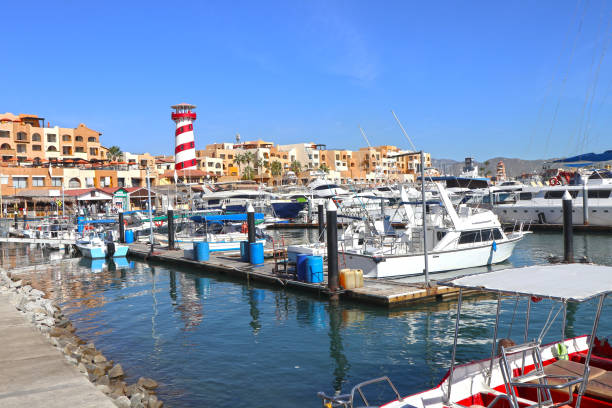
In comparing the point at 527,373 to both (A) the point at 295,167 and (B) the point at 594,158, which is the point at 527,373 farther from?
(A) the point at 295,167

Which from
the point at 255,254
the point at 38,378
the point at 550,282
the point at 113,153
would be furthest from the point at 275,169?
the point at 550,282

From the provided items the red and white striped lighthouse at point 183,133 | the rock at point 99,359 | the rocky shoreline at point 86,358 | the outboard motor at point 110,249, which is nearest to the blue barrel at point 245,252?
the rocky shoreline at point 86,358

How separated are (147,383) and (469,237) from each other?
16260mm

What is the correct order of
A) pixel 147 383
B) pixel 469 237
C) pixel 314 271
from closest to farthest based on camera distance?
pixel 147 383 → pixel 314 271 → pixel 469 237

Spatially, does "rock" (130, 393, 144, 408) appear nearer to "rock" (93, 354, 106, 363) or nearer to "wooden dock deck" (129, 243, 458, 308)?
"rock" (93, 354, 106, 363)

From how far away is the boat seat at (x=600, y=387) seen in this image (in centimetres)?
735

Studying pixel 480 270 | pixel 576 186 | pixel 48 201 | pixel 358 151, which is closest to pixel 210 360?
pixel 480 270

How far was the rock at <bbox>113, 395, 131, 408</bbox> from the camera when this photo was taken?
9.00 m

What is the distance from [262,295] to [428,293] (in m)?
6.86

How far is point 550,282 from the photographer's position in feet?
23.0

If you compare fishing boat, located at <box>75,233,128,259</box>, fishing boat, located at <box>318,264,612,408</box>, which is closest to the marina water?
fishing boat, located at <box>318,264,612,408</box>

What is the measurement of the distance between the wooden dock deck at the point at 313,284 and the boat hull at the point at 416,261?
117 cm

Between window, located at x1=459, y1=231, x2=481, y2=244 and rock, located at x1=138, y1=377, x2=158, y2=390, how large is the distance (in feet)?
50.8

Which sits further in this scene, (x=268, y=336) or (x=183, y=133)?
(x=183, y=133)
